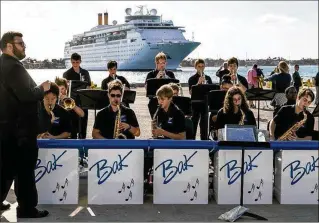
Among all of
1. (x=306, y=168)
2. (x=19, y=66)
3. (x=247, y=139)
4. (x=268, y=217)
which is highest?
(x=19, y=66)

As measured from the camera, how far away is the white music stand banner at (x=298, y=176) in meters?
5.36

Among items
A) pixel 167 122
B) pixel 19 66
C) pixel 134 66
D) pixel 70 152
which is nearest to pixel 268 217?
pixel 167 122

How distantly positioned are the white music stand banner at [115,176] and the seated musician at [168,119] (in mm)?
627

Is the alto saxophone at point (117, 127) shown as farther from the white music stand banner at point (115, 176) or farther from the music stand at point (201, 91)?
the music stand at point (201, 91)

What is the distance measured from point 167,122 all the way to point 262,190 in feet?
4.32

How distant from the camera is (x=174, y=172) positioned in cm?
530

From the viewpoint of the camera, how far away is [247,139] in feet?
15.7

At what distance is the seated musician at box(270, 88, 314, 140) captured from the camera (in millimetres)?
5969

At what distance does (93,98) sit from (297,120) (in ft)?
8.48

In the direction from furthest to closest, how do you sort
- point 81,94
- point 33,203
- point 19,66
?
1. point 81,94
2. point 33,203
3. point 19,66

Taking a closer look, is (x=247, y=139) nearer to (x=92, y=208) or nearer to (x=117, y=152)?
(x=117, y=152)

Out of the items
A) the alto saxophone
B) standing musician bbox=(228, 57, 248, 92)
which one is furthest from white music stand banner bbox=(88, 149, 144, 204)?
standing musician bbox=(228, 57, 248, 92)

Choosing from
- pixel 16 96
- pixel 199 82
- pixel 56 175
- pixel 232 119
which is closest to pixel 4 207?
pixel 56 175

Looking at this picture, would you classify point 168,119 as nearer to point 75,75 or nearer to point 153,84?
point 153,84
